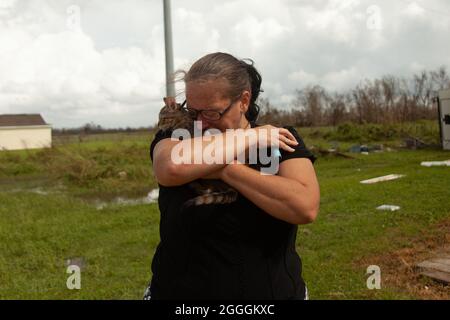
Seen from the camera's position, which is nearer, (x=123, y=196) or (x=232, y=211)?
(x=232, y=211)

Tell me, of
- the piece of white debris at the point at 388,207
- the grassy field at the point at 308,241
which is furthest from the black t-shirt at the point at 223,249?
the piece of white debris at the point at 388,207

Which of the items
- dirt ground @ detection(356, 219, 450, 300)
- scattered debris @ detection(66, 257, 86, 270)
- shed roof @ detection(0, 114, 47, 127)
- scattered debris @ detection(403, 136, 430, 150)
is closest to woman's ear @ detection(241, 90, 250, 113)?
dirt ground @ detection(356, 219, 450, 300)

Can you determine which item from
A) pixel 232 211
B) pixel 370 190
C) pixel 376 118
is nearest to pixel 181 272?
pixel 232 211

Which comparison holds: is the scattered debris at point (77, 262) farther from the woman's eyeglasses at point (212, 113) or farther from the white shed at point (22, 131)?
the white shed at point (22, 131)

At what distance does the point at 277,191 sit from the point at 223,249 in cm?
27

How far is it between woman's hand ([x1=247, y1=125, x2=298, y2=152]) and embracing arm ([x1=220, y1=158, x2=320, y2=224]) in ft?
0.32

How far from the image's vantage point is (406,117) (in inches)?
1512

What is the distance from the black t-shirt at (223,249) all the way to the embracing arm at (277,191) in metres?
0.07

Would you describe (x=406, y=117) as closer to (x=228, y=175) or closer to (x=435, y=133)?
(x=435, y=133)

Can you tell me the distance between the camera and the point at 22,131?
52.8 meters

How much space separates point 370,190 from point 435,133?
1747cm

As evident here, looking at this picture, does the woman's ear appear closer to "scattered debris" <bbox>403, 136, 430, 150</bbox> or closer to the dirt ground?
the dirt ground

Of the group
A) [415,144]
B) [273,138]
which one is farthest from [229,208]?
[415,144]

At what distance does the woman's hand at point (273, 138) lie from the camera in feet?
5.08
